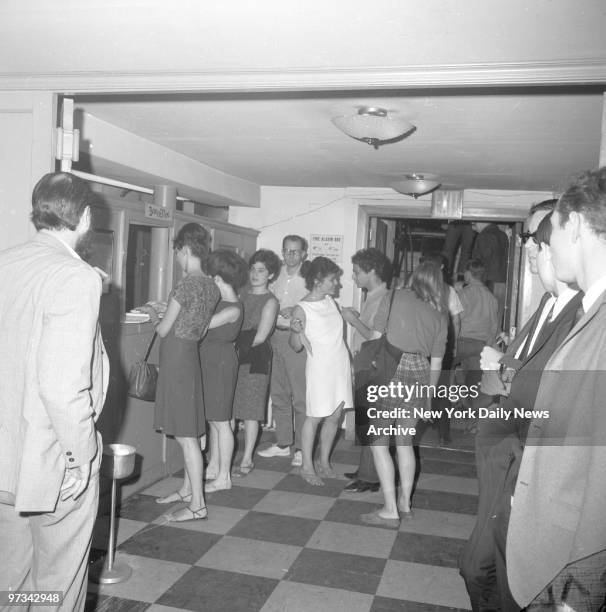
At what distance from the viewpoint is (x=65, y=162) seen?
2.29 metres

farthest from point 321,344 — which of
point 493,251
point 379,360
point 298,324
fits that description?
point 493,251

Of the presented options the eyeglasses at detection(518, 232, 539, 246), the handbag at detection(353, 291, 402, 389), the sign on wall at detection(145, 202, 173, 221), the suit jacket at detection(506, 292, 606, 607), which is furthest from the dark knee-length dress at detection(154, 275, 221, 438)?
the suit jacket at detection(506, 292, 606, 607)

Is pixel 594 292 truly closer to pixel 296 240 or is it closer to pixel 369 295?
pixel 369 295

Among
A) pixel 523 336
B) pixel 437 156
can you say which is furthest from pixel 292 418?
pixel 523 336

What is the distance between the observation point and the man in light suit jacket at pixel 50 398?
1.70m

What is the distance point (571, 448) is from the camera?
1.37 metres

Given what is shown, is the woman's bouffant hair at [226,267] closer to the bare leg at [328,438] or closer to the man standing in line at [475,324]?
the bare leg at [328,438]

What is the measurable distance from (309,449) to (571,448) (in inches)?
120

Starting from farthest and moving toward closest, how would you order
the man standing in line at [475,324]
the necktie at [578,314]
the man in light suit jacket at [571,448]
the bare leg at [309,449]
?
the man standing in line at [475,324] → the bare leg at [309,449] → the necktie at [578,314] → the man in light suit jacket at [571,448]

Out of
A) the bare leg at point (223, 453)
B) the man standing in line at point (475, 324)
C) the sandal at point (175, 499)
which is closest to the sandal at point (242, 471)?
the bare leg at point (223, 453)

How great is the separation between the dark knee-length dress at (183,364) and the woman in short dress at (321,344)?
91 centimetres

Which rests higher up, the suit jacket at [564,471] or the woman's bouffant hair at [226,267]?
the woman's bouffant hair at [226,267]

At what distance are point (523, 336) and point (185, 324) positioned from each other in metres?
1.83

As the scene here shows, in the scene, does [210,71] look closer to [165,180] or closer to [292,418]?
[165,180]
